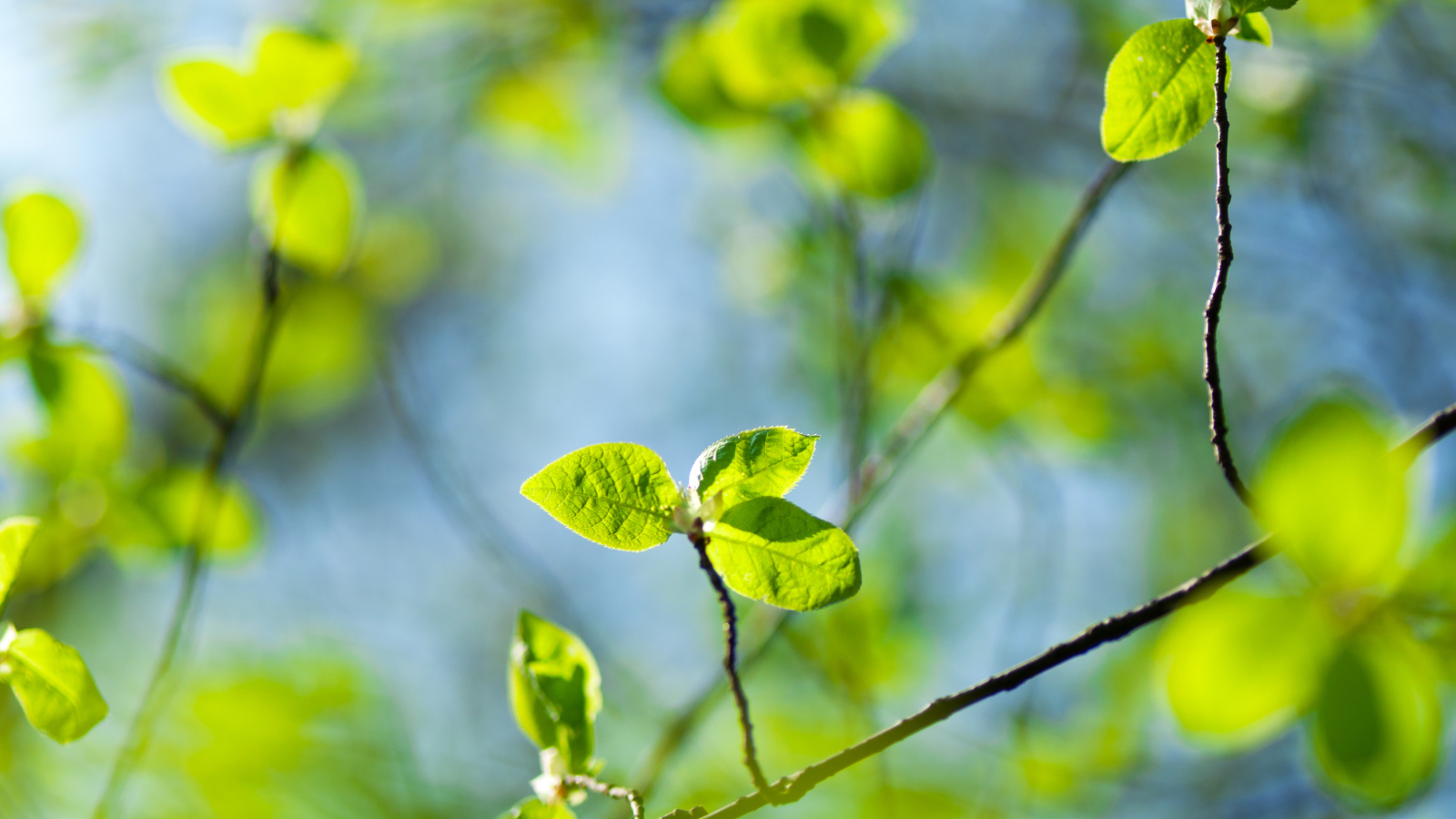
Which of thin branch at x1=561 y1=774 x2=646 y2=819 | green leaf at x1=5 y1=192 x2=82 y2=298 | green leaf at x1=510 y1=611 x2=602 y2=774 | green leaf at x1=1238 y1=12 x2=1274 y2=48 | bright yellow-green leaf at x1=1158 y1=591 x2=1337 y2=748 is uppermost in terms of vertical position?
green leaf at x1=5 y1=192 x2=82 y2=298

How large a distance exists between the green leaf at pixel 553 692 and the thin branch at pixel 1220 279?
1.21 ft

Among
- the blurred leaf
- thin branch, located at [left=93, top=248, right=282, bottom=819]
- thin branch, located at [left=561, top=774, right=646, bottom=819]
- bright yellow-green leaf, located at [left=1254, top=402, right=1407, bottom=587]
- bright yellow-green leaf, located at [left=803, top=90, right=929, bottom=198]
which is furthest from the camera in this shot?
the blurred leaf

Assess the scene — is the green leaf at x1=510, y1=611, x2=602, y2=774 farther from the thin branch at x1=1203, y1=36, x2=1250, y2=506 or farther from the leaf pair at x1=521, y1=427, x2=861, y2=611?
the thin branch at x1=1203, y1=36, x2=1250, y2=506

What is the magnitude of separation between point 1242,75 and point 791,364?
4.43 feet

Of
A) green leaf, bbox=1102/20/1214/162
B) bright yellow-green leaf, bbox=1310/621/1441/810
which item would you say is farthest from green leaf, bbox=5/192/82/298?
bright yellow-green leaf, bbox=1310/621/1441/810

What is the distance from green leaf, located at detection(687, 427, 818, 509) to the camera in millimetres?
419

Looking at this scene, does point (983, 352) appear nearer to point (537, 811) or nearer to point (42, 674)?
point (537, 811)

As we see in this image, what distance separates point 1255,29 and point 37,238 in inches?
37.4

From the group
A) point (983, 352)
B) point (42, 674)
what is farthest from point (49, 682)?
point (983, 352)

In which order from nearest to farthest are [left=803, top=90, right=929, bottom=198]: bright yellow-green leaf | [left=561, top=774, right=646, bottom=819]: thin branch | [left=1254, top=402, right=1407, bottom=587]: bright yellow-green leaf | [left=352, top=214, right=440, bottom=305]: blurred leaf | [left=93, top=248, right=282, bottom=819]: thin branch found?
1. [left=1254, top=402, right=1407, bottom=587]: bright yellow-green leaf
2. [left=561, top=774, right=646, bottom=819]: thin branch
3. [left=93, top=248, right=282, bottom=819]: thin branch
4. [left=803, top=90, right=929, bottom=198]: bright yellow-green leaf
5. [left=352, top=214, right=440, bottom=305]: blurred leaf

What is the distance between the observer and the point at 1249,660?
0.37 m

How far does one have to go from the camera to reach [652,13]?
215cm

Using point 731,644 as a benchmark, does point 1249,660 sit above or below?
below

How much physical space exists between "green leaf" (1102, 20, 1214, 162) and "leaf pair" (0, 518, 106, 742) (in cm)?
61
